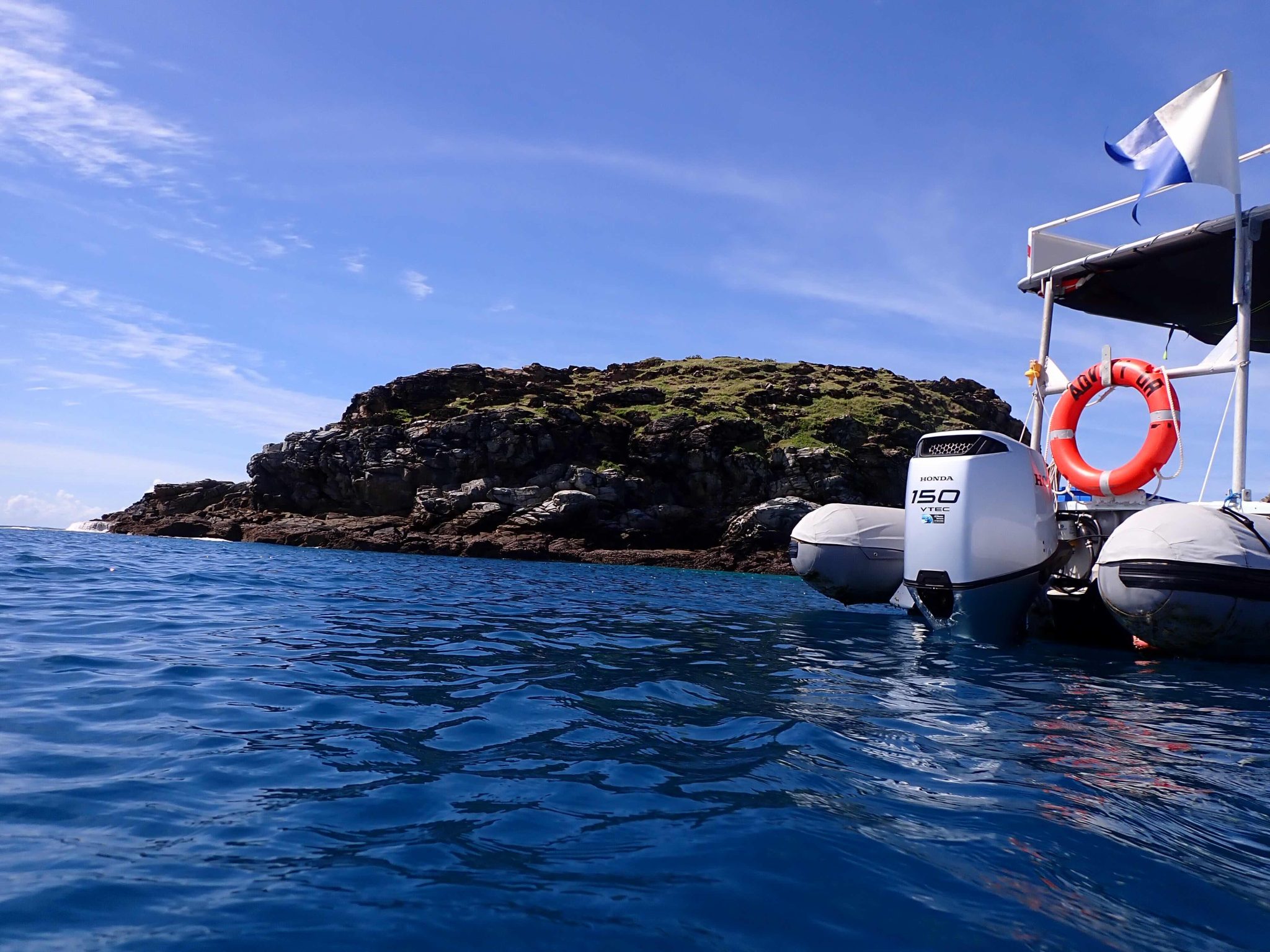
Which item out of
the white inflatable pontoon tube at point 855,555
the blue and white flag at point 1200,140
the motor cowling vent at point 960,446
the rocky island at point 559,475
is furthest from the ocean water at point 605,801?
the rocky island at point 559,475

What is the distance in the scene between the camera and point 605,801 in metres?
3.36

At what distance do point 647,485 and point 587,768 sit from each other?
45.2 meters

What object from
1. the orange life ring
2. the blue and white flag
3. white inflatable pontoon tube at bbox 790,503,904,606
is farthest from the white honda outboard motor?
the blue and white flag

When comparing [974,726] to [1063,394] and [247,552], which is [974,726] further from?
[247,552]

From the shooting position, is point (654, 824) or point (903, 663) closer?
point (654, 824)

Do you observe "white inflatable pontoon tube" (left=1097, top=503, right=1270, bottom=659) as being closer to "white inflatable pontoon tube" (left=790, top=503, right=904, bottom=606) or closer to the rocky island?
"white inflatable pontoon tube" (left=790, top=503, right=904, bottom=606)

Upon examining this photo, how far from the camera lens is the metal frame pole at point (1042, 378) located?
11789 millimetres

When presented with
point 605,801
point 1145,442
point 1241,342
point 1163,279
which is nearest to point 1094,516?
point 1145,442

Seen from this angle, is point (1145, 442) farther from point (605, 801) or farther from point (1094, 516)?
point (605, 801)

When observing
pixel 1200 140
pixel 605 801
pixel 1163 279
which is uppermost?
pixel 1200 140

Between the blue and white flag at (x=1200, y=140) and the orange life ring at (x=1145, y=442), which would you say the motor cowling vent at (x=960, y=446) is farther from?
the blue and white flag at (x=1200, y=140)

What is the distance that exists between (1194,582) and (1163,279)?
6.04 m

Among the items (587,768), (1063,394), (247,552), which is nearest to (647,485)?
(247,552)

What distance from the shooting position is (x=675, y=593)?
17922 millimetres
